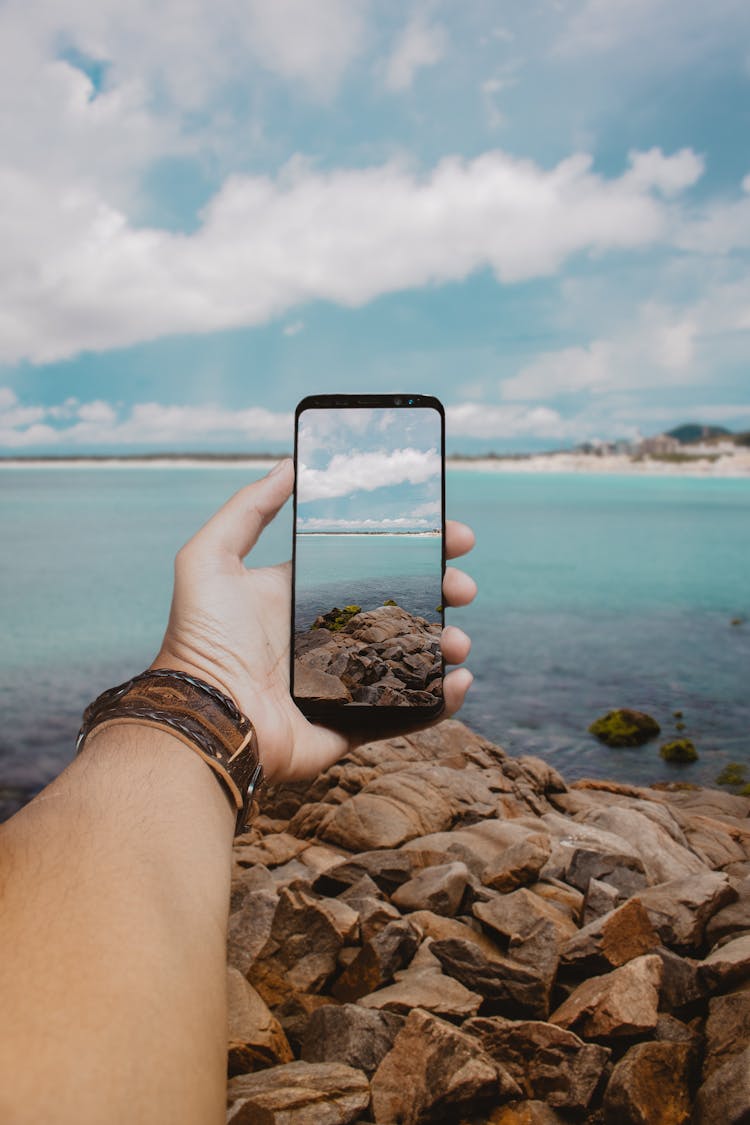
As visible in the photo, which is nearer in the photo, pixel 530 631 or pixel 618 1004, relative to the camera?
pixel 618 1004

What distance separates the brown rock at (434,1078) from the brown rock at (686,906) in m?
1.08

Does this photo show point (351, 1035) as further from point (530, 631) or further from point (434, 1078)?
point (530, 631)

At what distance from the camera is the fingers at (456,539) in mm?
2646

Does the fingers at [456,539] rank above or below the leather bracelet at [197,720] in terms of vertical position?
above

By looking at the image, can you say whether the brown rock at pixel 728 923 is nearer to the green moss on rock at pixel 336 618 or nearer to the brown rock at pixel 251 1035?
the brown rock at pixel 251 1035

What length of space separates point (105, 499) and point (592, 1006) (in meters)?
51.6

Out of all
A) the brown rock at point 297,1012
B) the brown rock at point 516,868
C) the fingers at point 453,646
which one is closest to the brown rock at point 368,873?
the brown rock at point 516,868

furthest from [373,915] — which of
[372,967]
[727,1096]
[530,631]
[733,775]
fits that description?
[530,631]

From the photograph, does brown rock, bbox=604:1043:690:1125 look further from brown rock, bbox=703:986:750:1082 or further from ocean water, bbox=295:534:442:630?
ocean water, bbox=295:534:442:630

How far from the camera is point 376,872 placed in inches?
156

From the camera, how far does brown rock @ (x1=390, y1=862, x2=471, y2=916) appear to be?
3.64 m

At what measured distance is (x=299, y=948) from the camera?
3244mm

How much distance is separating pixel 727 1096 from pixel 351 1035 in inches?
43.0

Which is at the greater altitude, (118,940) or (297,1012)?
(118,940)
